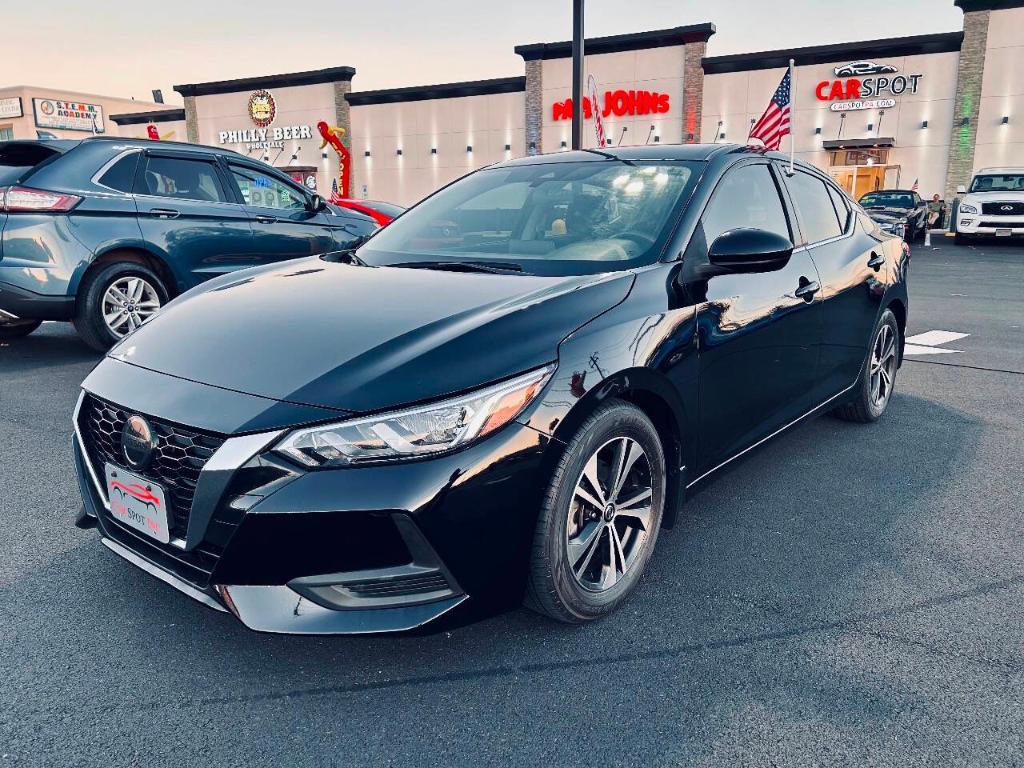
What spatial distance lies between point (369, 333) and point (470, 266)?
2.68 feet

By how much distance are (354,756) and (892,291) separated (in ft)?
13.5

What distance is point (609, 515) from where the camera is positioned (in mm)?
2674

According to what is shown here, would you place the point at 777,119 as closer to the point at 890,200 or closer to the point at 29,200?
the point at 890,200

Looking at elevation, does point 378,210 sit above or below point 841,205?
below

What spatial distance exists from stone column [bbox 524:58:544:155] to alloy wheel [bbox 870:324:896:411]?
29920mm

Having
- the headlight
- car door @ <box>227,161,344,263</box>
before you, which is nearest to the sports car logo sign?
car door @ <box>227,161,344,263</box>

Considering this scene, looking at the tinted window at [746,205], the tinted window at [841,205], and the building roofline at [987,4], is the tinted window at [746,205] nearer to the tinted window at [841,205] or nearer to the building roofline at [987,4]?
the tinted window at [841,205]

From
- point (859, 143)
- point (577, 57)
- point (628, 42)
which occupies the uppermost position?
point (628, 42)

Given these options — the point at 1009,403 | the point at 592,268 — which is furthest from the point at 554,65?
the point at 592,268

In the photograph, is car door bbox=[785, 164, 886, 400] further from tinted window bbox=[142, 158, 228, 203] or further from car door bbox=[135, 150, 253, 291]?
tinted window bbox=[142, 158, 228, 203]

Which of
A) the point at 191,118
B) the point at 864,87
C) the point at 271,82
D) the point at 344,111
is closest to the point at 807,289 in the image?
the point at 864,87

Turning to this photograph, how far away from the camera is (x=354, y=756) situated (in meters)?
2.04

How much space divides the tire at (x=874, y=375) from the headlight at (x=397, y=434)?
316 centimetres

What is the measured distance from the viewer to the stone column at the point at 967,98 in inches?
1109
